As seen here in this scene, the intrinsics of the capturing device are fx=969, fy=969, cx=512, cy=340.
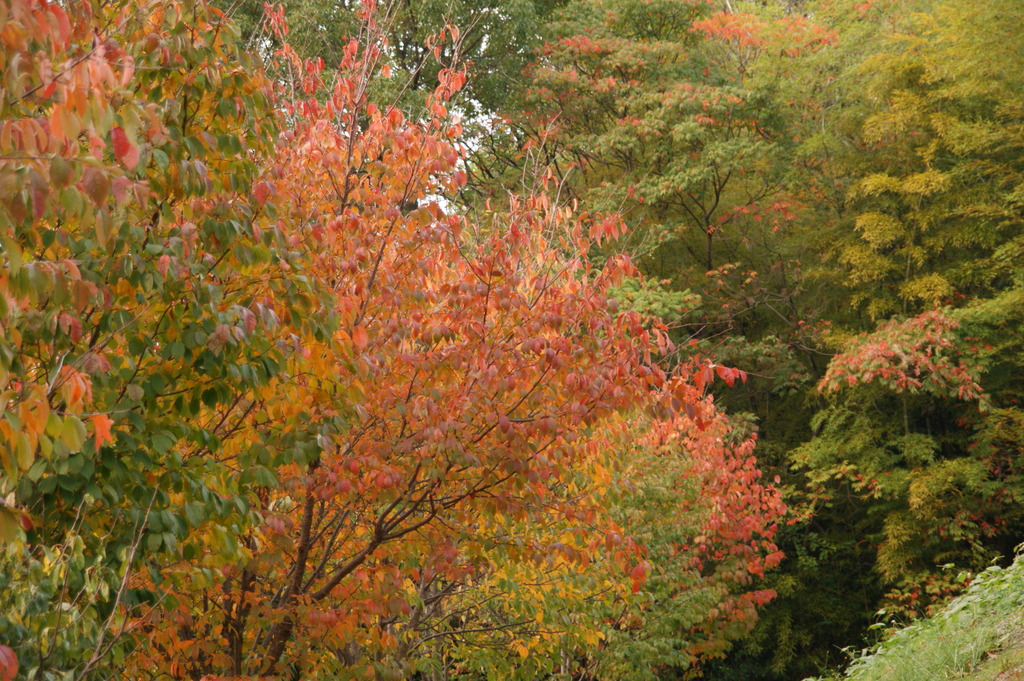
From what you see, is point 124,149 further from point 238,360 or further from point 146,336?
point 238,360

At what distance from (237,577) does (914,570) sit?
12.9 m

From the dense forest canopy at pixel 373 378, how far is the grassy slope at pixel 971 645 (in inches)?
86.3

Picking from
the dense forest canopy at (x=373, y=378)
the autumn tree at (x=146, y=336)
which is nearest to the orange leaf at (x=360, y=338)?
the dense forest canopy at (x=373, y=378)

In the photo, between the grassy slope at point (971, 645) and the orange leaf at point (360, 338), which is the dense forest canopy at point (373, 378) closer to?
the orange leaf at point (360, 338)

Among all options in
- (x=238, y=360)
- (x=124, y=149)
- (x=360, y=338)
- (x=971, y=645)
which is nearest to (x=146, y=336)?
(x=238, y=360)

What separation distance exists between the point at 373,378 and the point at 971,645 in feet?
14.2

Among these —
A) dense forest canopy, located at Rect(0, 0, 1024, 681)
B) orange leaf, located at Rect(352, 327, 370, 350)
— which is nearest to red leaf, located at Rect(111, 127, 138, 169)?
dense forest canopy, located at Rect(0, 0, 1024, 681)

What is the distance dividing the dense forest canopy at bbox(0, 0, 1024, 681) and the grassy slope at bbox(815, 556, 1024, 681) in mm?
2192

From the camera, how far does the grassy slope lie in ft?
19.9

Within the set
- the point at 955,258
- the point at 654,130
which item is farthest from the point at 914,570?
the point at 654,130

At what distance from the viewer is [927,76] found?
1608 centimetres

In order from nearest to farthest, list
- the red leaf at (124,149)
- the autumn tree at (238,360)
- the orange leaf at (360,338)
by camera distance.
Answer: the red leaf at (124,149) → the autumn tree at (238,360) → the orange leaf at (360,338)

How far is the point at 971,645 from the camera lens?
6.38 m

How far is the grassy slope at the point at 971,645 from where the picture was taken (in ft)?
19.9
